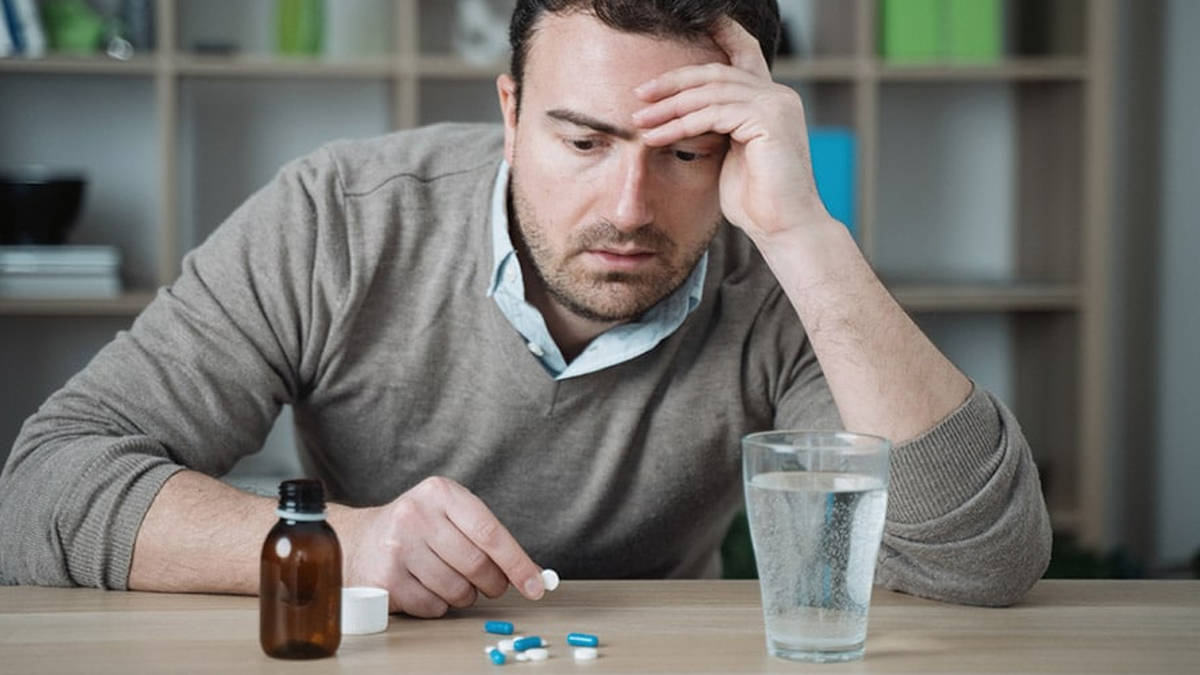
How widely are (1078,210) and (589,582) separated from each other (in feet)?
8.62

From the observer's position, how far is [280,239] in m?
1.76

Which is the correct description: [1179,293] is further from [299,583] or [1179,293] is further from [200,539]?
[299,583]

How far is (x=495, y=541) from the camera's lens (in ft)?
4.18

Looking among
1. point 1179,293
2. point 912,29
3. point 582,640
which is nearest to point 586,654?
point 582,640

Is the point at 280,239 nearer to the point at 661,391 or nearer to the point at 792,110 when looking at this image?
the point at 661,391

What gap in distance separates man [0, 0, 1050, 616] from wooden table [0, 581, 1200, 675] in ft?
0.16

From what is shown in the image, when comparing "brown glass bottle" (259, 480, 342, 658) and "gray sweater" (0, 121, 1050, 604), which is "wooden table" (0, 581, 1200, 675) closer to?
"brown glass bottle" (259, 480, 342, 658)

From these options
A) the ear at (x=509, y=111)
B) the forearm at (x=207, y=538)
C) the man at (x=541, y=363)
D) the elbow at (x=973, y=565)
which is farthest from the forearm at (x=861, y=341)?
the forearm at (x=207, y=538)

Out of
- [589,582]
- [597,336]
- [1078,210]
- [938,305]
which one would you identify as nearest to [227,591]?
[589,582]

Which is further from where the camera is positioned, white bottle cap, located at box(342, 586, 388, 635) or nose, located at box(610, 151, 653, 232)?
nose, located at box(610, 151, 653, 232)

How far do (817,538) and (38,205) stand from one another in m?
2.61

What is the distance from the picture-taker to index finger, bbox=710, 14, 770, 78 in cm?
163

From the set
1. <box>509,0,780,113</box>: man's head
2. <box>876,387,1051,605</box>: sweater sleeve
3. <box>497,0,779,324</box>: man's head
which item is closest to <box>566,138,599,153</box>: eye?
<box>497,0,779,324</box>: man's head

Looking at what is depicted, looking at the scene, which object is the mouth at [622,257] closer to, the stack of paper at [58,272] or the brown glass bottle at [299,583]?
the brown glass bottle at [299,583]
